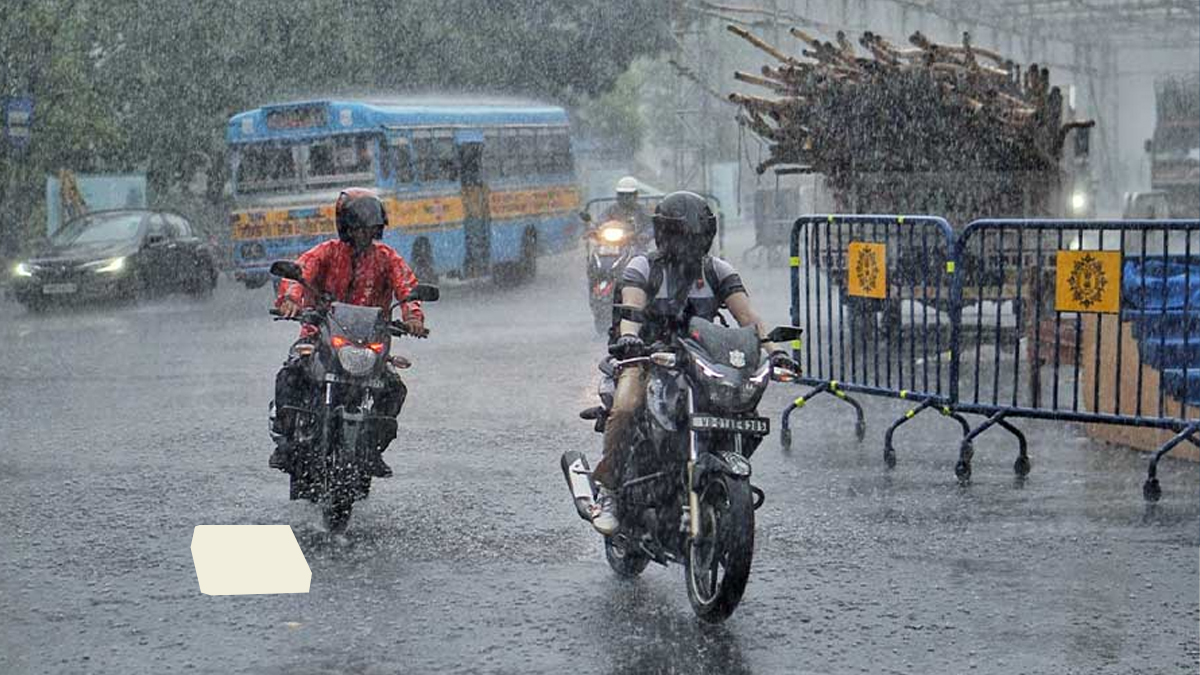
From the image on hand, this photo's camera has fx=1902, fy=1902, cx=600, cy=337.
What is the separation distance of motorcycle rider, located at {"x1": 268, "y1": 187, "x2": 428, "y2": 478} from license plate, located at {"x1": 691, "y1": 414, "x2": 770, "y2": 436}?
2566 mm

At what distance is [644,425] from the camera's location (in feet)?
24.6

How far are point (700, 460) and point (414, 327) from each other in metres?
2.74

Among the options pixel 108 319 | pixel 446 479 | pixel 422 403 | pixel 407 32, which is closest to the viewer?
pixel 446 479

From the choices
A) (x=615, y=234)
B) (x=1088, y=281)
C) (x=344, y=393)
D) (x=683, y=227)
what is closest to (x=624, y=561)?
(x=683, y=227)

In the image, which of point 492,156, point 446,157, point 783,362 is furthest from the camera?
point 492,156

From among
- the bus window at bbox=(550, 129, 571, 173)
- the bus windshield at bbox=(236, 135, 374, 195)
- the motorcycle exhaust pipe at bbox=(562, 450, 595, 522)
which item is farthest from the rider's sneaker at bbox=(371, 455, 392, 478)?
the bus window at bbox=(550, 129, 571, 173)

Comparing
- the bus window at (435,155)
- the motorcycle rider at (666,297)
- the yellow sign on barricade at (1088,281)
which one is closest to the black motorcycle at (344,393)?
the motorcycle rider at (666,297)

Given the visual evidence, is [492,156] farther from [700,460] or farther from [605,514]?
[700,460]

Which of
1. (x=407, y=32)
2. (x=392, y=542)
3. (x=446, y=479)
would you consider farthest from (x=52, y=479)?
(x=407, y=32)

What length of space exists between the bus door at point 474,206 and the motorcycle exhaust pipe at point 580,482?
63.7 ft

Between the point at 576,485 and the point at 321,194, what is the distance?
17.7 metres

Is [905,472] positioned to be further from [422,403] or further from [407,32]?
[407,32]

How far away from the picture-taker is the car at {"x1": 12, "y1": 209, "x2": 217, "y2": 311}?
25.0 meters

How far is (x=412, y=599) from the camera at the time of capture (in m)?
7.53
